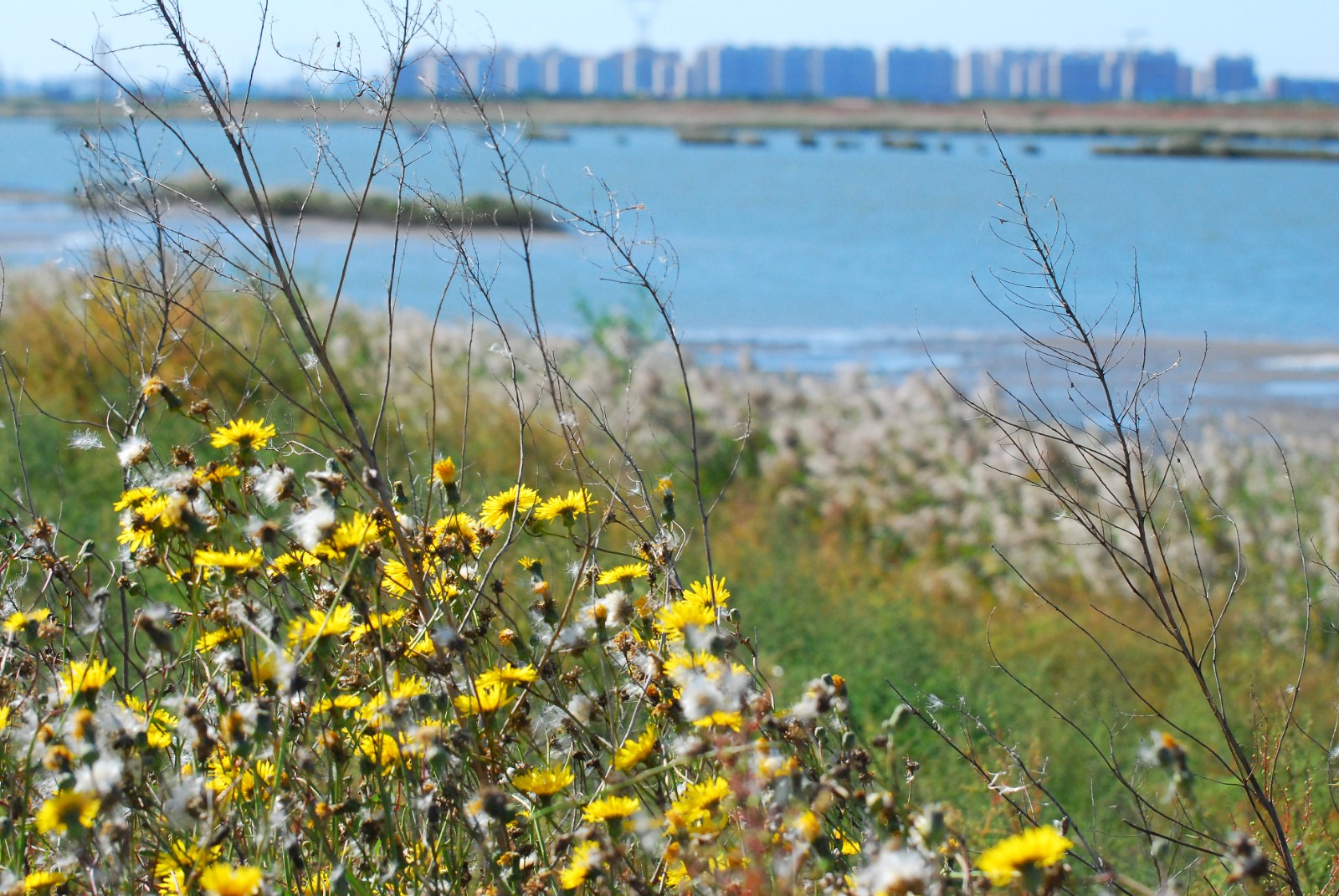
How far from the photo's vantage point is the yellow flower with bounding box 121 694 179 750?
161 centimetres

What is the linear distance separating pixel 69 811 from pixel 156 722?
0.55 metres

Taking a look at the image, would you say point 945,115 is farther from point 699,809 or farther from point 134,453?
point 699,809

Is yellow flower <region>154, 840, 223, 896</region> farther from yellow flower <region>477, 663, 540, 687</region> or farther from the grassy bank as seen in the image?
the grassy bank

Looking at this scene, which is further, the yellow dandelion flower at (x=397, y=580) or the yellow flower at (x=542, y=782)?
the yellow dandelion flower at (x=397, y=580)

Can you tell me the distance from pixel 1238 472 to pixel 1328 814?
5401 millimetres

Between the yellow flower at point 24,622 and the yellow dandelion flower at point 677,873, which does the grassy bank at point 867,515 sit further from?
the yellow dandelion flower at point 677,873

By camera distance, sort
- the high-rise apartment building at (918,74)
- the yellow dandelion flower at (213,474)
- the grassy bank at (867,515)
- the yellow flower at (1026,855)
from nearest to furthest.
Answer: the yellow flower at (1026,855) < the yellow dandelion flower at (213,474) < the grassy bank at (867,515) < the high-rise apartment building at (918,74)

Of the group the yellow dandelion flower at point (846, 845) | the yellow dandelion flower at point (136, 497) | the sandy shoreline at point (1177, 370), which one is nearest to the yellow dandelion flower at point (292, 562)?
the yellow dandelion flower at point (136, 497)

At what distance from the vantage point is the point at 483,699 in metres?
1.66

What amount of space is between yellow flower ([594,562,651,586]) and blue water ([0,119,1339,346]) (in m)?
0.56

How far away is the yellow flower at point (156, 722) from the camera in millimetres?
1614

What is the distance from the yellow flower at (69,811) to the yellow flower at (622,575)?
83cm

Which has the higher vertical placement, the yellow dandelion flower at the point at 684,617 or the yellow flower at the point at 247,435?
the yellow flower at the point at 247,435

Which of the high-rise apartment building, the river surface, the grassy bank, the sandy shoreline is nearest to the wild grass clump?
the river surface
